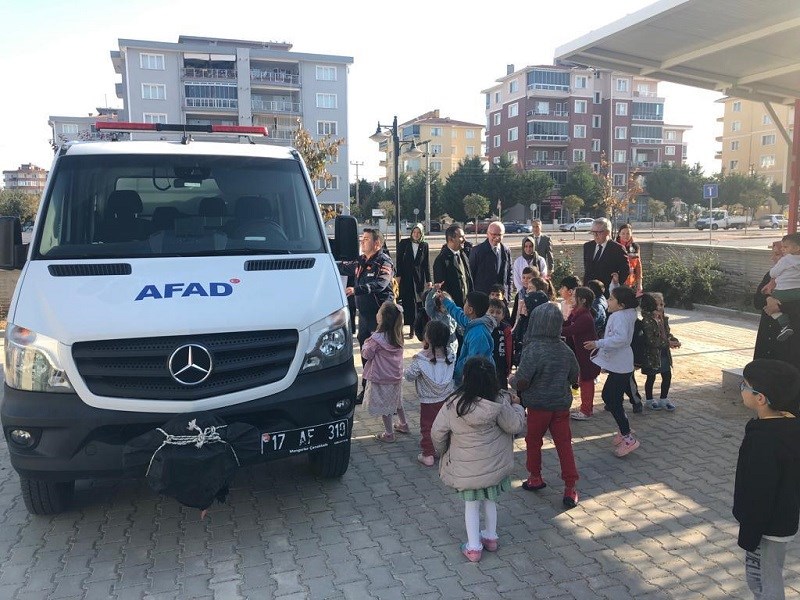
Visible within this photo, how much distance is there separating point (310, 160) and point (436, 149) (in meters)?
74.9

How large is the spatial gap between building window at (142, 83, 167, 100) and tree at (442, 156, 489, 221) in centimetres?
2699

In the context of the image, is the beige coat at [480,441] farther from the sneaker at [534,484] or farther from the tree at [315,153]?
the tree at [315,153]

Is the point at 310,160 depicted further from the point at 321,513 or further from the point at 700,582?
the point at 700,582

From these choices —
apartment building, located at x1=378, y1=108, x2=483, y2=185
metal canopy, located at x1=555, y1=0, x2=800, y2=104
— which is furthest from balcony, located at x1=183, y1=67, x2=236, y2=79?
metal canopy, located at x1=555, y1=0, x2=800, y2=104

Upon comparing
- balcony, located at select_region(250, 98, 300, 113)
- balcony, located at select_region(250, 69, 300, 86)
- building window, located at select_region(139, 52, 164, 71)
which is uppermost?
building window, located at select_region(139, 52, 164, 71)

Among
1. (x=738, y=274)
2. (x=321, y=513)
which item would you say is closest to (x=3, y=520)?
(x=321, y=513)

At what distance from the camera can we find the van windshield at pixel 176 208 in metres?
4.53

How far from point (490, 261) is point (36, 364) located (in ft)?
17.6

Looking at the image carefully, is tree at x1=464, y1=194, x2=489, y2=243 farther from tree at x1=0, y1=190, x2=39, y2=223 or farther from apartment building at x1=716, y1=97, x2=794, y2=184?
apartment building at x1=716, y1=97, x2=794, y2=184

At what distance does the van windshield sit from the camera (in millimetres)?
4527

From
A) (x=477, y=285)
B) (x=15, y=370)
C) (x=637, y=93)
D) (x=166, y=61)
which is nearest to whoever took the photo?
(x=15, y=370)

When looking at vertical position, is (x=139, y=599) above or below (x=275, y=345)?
below

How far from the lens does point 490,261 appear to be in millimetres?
7938

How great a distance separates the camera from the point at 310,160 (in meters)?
17.5
